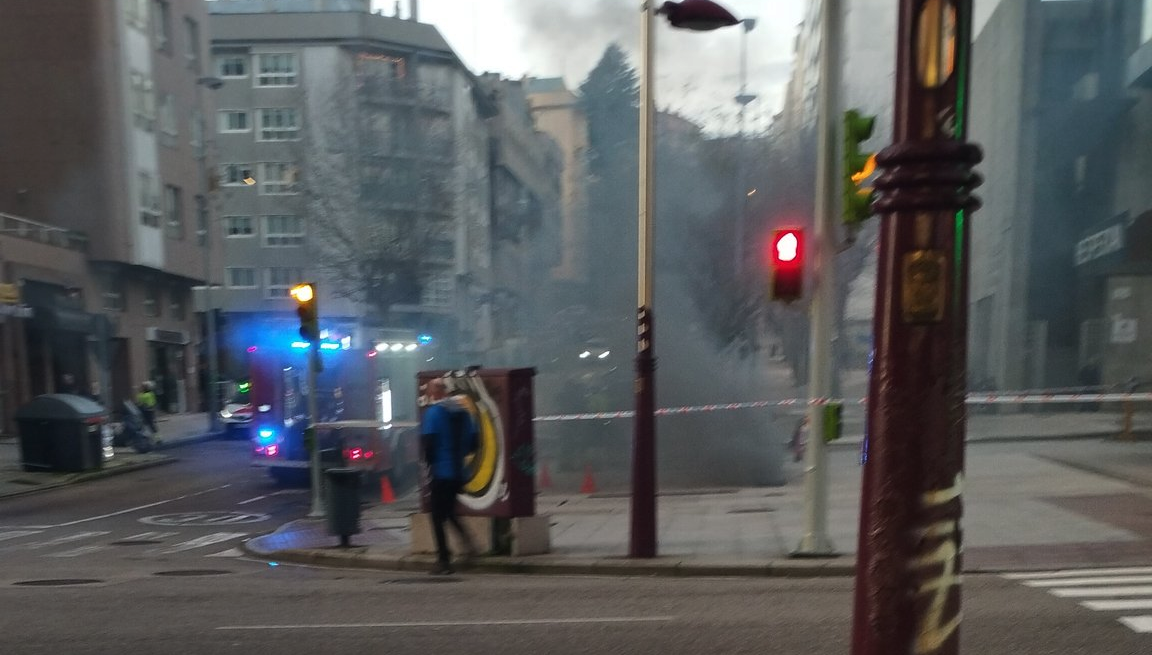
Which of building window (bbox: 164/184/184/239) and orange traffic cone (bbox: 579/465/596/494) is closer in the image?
orange traffic cone (bbox: 579/465/596/494)

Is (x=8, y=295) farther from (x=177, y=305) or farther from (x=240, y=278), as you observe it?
(x=240, y=278)

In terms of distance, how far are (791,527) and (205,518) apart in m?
9.31

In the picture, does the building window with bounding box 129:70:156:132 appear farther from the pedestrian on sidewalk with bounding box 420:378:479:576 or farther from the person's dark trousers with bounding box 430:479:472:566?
the person's dark trousers with bounding box 430:479:472:566

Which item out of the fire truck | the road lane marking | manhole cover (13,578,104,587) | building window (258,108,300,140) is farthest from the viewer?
building window (258,108,300,140)

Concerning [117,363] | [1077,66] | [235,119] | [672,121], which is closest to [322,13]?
[235,119]

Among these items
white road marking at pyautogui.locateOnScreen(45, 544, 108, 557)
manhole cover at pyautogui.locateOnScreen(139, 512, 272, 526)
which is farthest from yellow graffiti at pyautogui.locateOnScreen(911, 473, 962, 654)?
manhole cover at pyautogui.locateOnScreen(139, 512, 272, 526)

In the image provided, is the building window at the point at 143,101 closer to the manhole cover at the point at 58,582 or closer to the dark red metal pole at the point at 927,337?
the manhole cover at the point at 58,582

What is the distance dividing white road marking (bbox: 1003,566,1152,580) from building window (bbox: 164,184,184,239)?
34.9m

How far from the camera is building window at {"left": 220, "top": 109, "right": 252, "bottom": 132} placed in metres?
51.0

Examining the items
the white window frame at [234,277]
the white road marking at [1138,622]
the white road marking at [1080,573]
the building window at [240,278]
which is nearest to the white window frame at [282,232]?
the white window frame at [234,277]

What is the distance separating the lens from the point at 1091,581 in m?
7.64

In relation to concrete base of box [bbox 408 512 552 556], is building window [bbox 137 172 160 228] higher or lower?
higher

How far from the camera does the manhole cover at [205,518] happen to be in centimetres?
1436

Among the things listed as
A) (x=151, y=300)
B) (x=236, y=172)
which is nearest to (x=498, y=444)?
(x=151, y=300)
